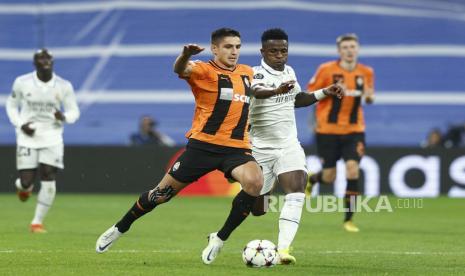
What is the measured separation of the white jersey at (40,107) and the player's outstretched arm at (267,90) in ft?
15.7

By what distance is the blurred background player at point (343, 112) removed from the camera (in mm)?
13961

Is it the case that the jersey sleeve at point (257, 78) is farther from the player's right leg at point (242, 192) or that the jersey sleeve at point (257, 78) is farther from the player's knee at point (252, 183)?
the player's knee at point (252, 183)

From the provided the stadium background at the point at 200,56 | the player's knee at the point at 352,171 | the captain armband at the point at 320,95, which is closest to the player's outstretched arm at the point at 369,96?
the player's knee at the point at 352,171

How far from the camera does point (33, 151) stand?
13203 mm

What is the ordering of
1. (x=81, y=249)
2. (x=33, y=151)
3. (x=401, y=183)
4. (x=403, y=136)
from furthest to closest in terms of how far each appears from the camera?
(x=403, y=136)
(x=401, y=183)
(x=33, y=151)
(x=81, y=249)

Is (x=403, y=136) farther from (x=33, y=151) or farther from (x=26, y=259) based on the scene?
(x=26, y=259)

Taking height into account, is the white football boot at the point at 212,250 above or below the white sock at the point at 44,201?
above

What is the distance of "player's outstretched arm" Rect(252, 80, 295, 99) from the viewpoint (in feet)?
28.4

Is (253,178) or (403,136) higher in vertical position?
(253,178)

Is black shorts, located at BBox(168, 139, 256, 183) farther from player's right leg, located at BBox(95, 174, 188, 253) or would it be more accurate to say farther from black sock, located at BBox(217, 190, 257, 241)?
black sock, located at BBox(217, 190, 257, 241)

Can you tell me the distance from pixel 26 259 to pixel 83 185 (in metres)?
11.9

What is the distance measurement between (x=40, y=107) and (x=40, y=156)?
65cm

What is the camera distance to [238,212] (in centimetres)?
923

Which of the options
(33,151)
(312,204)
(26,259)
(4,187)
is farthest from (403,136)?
(26,259)
